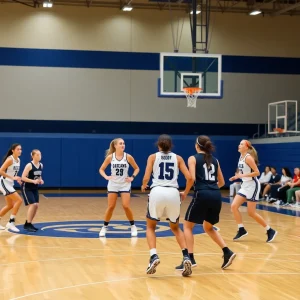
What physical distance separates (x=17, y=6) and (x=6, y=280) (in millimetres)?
22123

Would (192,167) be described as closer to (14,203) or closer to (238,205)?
(238,205)

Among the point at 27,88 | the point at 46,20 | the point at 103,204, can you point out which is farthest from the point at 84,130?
the point at 103,204

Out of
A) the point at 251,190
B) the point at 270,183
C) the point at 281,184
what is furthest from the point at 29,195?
the point at 270,183

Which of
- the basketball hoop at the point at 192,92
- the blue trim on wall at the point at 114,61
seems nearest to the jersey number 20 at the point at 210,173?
the basketball hoop at the point at 192,92

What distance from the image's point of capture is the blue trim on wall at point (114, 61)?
2780 centimetres

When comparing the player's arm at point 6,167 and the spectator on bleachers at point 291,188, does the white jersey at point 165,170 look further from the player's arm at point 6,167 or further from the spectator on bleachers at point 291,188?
the spectator on bleachers at point 291,188

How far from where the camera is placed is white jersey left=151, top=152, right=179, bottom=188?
312 inches

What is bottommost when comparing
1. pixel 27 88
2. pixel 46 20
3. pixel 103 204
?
pixel 103 204

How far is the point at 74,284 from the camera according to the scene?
738cm

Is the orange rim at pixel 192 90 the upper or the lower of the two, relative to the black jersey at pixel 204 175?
upper

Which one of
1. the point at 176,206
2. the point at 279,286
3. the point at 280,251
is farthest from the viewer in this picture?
the point at 280,251

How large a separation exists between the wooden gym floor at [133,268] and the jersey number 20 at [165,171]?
4.00ft

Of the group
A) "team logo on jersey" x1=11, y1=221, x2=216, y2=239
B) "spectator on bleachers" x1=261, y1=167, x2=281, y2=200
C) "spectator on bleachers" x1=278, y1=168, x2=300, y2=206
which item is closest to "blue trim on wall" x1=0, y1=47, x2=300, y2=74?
"spectator on bleachers" x1=261, y1=167, x2=281, y2=200

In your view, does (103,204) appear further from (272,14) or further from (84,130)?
(272,14)
